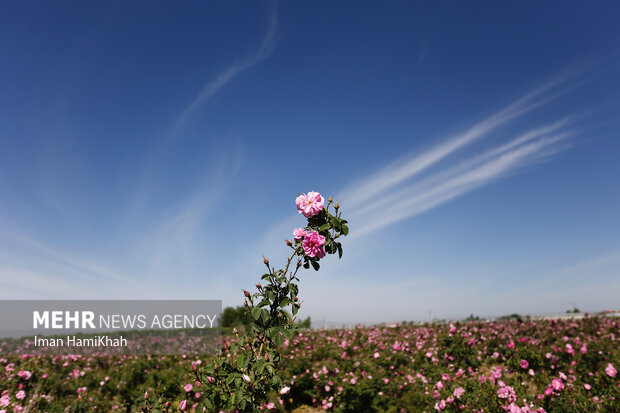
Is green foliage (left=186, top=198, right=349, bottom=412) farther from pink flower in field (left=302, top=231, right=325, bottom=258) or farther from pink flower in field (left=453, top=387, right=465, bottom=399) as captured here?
pink flower in field (left=453, top=387, right=465, bottom=399)

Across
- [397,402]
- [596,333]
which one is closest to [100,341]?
[397,402]

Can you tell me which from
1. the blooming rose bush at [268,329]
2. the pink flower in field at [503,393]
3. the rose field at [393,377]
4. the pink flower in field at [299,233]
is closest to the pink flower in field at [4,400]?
the rose field at [393,377]

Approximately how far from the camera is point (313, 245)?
2822mm

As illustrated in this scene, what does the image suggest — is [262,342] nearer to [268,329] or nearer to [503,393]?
[268,329]

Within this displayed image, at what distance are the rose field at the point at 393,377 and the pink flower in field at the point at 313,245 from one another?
6.44ft

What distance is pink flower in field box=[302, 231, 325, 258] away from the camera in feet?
9.14

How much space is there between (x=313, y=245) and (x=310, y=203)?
0.34m

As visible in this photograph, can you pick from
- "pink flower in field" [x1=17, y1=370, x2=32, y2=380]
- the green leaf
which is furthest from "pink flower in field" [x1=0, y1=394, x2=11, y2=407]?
the green leaf

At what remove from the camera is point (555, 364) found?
21.1 ft

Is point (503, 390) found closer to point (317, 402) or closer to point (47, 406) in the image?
point (317, 402)

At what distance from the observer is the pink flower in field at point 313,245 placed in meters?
2.79

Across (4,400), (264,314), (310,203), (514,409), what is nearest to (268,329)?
(264,314)

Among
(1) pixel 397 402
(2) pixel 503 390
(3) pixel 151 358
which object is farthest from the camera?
(3) pixel 151 358

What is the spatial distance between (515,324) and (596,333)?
6.43ft
